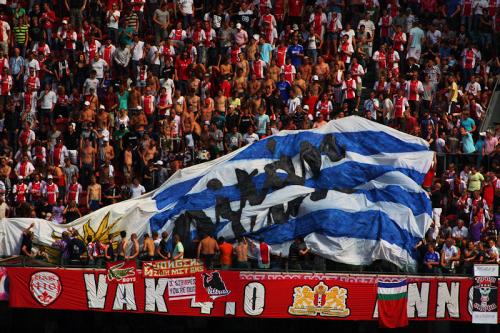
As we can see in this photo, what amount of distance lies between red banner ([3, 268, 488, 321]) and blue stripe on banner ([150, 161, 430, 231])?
6.97 ft

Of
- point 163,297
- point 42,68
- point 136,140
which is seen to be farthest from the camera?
point 42,68

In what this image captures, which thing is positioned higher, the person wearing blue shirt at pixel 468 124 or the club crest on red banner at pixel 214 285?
the person wearing blue shirt at pixel 468 124

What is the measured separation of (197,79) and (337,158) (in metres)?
6.14

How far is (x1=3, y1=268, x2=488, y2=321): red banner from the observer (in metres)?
34.7

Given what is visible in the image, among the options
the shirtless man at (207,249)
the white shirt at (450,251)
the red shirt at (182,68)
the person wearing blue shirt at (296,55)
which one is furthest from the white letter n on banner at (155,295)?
the person wearing blue shirt at (296,55)

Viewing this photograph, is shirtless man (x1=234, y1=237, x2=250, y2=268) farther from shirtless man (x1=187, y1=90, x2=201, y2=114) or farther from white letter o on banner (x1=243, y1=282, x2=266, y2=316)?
Result: shirtless man (x1=187, y1=90, x2=201, y2=114)

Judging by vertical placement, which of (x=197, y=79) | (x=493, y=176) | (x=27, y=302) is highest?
(x=197, y=79)

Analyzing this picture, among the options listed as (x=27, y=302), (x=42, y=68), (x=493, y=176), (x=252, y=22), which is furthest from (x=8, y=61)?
(x=493, y=176)

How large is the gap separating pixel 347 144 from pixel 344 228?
9.27ft

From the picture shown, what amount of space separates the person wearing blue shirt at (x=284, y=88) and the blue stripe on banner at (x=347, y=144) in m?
3.57

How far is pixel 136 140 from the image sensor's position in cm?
4031

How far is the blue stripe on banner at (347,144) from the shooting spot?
3772 centimetres

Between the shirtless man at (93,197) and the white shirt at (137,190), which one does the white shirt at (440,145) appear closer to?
the white shirt at (137,190)

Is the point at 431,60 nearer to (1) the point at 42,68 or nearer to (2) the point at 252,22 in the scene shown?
(2) the point at 252,22
